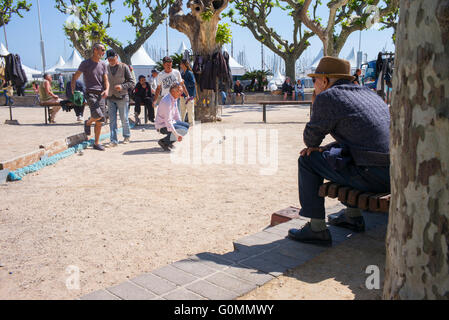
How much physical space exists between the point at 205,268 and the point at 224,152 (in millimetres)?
5235

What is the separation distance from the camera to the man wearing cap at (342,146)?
3.02 m

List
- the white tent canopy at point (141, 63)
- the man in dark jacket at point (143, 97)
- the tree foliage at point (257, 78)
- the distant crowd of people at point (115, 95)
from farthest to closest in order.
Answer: the white tent canopy at point (141, 63)
the tree foliage at point (257, 78)
the man in dark jacket at point (143, 97)
the distant crowd of people at point (115, 95)

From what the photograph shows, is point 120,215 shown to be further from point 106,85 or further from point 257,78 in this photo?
point 257,78

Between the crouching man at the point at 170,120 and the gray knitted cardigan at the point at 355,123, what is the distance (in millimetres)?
5066

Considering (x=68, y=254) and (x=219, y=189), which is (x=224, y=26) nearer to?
(x=219, y=189)

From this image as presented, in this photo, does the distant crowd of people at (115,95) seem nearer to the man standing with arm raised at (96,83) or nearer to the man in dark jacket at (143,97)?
the man standing with arm raised at (96,83)

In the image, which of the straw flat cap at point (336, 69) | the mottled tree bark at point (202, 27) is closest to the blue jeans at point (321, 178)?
the straw flat cap at point (336, 69)

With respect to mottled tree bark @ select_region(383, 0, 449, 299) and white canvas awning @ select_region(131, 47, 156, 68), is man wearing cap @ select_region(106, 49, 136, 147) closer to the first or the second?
mottled tree bark @ select_region(383, 0, 449, 299)

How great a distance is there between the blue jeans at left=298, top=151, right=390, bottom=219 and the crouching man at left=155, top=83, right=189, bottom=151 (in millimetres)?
4974

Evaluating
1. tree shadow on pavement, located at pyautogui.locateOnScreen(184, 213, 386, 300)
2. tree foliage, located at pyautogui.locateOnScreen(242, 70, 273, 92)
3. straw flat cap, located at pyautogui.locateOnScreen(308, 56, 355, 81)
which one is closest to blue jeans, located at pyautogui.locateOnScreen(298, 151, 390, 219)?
tree shadow on pavement, located at pyautogui.locateOnScreen(184, 213, 386, 300)

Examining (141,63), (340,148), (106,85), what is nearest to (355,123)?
(340,148)

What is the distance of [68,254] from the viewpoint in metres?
3.38
